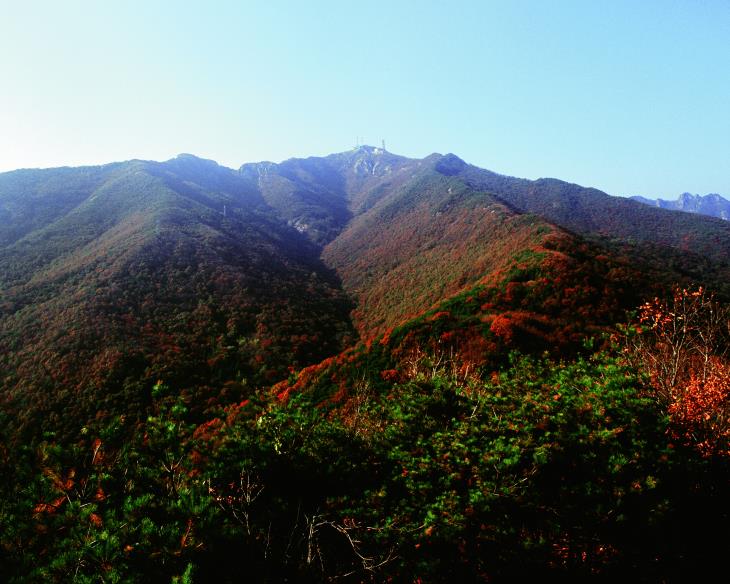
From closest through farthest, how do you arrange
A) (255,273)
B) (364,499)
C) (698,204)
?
(364,499)
(255,273)
(698,204)

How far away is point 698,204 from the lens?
179250mm

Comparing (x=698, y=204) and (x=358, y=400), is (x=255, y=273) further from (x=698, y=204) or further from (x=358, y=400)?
(x=698, y=204)

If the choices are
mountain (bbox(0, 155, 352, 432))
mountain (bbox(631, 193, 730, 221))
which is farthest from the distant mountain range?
mountain (bbox(631, 193, 730, 221))

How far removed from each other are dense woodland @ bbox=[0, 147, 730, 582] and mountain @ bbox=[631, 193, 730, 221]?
129532 mm

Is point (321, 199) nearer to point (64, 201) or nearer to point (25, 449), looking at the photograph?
point (64, 201)

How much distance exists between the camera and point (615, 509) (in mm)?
5906

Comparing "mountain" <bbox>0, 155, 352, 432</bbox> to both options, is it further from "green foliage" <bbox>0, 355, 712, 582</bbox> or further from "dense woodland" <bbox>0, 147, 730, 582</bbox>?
"green foliage" <bbox>0, 355, 712, 582</bbox>

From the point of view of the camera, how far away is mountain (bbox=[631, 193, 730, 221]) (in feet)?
569

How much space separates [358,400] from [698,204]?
236m

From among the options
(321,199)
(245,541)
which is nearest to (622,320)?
(245,541)

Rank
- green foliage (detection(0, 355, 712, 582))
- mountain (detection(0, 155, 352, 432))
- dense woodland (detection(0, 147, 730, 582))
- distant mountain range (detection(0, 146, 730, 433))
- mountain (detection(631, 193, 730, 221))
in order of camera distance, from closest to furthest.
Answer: green foliage (detection(0, 355, 712, 582))
dense woodland (detection(0, 147, 730, 582))
distant mountain range (detection(0, 146, 730, 433))
mountain (detection(0, 155, 352, 432))
mountain (detection(631, 193, 730, 221))

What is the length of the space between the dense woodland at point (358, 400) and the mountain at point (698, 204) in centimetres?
12953

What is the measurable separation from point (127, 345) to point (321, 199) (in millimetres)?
107389

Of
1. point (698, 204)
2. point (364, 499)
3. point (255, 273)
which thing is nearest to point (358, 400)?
point (364, 499)
